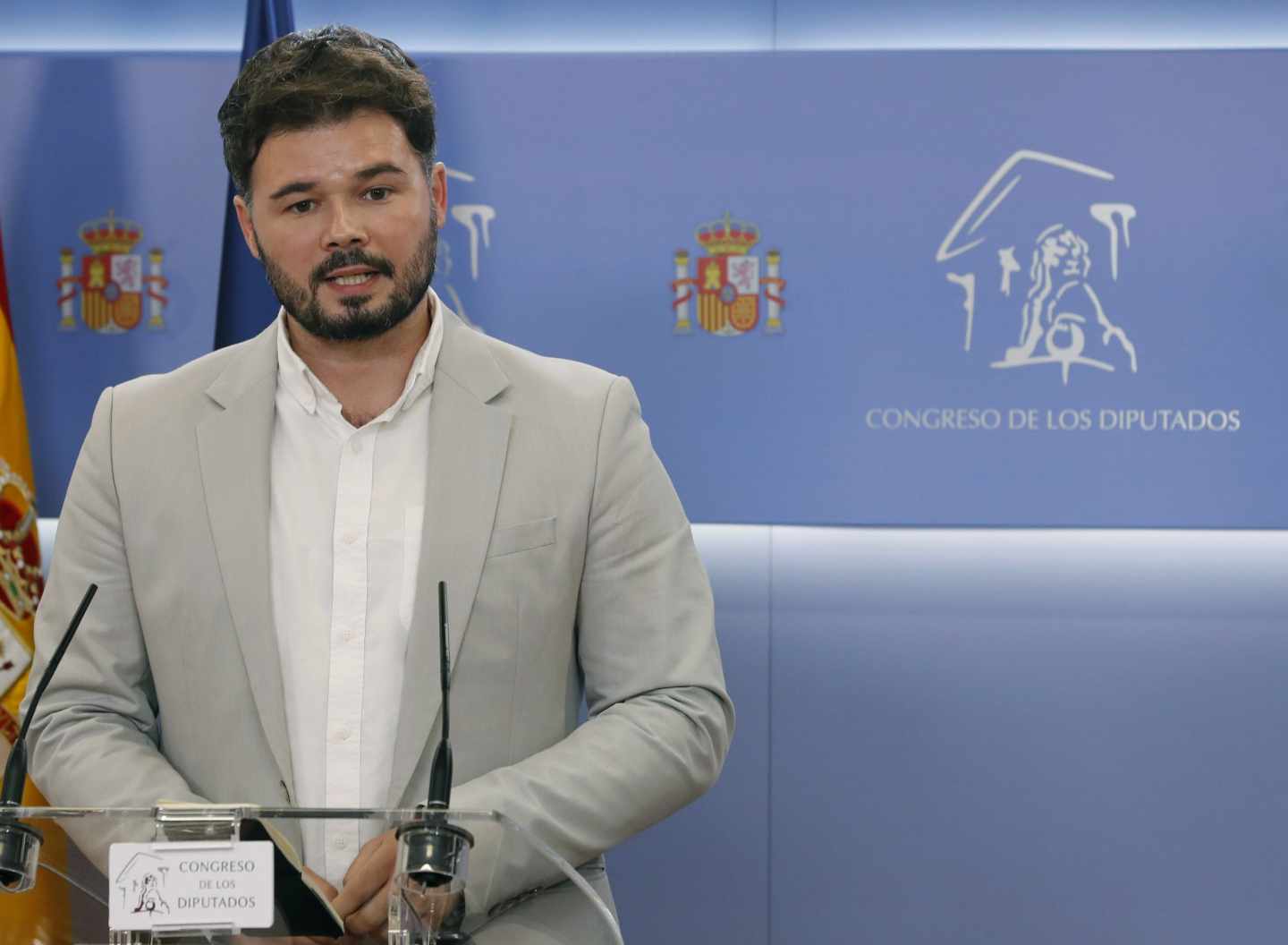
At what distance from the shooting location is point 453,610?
1931mm

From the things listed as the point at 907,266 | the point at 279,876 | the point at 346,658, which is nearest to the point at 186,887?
the point at 279,876

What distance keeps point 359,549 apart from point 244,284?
1715 millimetres

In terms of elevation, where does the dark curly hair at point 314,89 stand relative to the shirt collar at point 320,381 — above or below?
above

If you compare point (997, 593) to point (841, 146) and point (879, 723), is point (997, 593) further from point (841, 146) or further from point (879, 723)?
point (841, 146)

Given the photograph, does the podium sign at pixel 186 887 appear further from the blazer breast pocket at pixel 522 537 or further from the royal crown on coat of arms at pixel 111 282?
the royal crown on coat of arms at pixel 111 282

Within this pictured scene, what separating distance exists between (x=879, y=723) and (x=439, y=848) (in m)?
2.72

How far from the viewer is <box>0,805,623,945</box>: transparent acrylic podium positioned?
1.27 m

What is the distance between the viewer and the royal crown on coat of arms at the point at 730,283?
11.9 ft

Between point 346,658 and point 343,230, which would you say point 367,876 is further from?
point 343,230

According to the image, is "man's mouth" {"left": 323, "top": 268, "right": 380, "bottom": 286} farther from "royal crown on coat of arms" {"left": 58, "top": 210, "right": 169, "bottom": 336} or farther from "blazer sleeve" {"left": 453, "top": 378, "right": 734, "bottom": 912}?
"royal crown on coat of arms" {"left": 58, "top": 210, "right": 169, "bottom": 336}

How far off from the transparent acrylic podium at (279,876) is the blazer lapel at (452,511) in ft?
1.69

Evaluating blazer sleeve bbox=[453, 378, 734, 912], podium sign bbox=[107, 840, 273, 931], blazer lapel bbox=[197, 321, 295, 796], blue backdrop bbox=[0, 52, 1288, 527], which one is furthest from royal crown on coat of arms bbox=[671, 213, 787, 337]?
podium sign bbox=[107, 840, 273, 931]

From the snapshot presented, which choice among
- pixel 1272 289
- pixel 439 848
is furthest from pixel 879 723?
pixel 439 848

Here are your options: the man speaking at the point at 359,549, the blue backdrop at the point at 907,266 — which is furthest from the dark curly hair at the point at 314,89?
the blue backdrop at the point at 907,266
